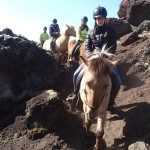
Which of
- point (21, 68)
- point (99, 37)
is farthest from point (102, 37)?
point (21, 68)

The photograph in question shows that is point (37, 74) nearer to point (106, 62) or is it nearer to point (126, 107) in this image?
point (126, 107)

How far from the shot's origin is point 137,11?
19375mm

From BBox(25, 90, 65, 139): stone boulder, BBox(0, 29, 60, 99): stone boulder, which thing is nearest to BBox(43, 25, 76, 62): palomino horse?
BBox(0, 29, 60, 99): stone boulder

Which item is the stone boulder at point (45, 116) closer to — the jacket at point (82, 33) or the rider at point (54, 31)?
the jacket at point (82, 33)

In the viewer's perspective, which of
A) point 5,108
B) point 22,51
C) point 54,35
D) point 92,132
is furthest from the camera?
point 54,35

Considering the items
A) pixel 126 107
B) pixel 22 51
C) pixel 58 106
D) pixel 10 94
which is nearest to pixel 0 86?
pixel 10 94

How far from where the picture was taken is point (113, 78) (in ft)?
27.4

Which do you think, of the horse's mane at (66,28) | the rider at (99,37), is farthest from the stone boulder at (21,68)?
the horse's mane at (66,28)

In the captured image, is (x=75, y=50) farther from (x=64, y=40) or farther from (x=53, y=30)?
(x=53, y=30)

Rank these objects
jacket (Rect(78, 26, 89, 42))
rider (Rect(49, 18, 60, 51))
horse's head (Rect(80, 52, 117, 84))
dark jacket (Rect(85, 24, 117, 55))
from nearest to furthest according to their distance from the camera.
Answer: horse's head (Rect(80, 52, 117, 84))
dark jacket (Rect(85, 24, 117, 55))
jacket (Rect(78, 26, 89, 42))
rider (Rect(49, 18, 60, 51))

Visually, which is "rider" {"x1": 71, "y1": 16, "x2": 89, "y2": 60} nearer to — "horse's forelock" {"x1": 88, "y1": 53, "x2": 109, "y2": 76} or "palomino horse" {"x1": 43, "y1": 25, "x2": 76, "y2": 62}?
"palomino horse" {"x1": 43, "y1": 25, "x2": 76, "y2": 62}

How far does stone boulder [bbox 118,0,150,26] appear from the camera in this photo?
19.1 meters

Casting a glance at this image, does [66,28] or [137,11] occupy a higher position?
[137,11]

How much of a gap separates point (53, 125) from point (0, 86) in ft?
8.37
